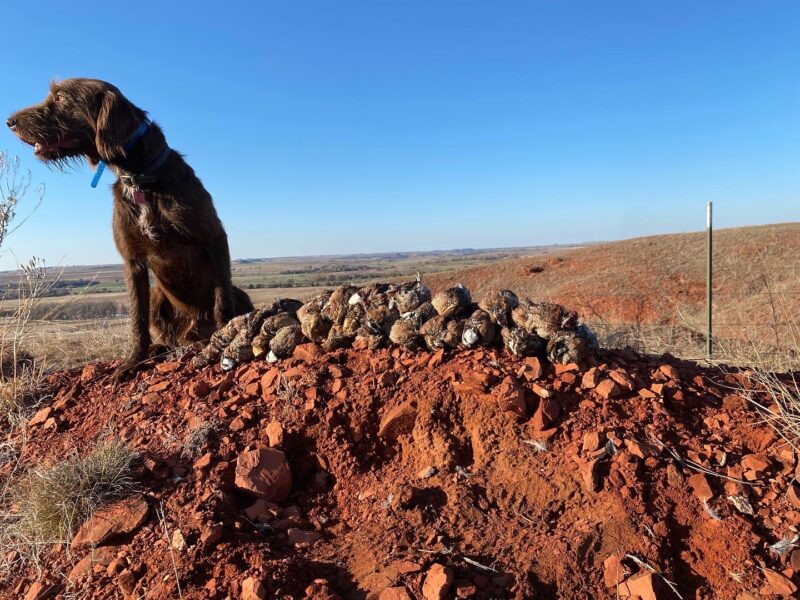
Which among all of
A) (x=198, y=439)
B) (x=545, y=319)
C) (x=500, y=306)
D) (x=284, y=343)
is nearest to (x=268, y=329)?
(x=284, y=343)

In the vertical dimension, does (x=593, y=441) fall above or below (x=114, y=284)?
below

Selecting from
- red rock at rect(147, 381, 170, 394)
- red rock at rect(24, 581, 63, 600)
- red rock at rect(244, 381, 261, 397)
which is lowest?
red rock at rect(24, 581, 63, 600)

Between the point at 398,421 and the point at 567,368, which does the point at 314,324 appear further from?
the point at 567,368

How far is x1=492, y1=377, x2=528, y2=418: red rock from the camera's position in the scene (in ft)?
7.91

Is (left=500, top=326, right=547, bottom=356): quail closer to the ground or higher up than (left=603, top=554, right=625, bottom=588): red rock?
higher up

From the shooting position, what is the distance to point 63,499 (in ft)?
7.92

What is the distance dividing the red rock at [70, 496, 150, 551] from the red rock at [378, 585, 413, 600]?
120 centimetres

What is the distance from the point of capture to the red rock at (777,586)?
5.66 feet

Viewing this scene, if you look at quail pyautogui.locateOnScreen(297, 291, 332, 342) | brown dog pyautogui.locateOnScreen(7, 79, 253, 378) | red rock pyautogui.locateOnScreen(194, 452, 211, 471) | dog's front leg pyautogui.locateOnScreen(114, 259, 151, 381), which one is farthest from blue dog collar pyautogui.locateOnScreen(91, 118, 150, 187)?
red rock pyautogui.locateOnScreen(194, 452, 211, 471)

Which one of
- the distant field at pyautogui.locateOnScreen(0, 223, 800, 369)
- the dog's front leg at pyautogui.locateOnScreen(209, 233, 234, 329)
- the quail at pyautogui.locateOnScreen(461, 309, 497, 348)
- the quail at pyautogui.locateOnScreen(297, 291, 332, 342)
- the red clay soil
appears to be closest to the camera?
the red clay soil

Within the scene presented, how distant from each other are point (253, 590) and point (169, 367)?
2.16 metres

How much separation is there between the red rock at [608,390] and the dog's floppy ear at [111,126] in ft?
11.7

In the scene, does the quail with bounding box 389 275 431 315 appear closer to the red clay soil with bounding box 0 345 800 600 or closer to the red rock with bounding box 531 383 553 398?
the red clay soil with bounding box 0 345 800 600

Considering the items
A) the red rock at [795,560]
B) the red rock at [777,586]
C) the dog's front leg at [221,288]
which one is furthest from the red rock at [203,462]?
the red rock at [795,560]
